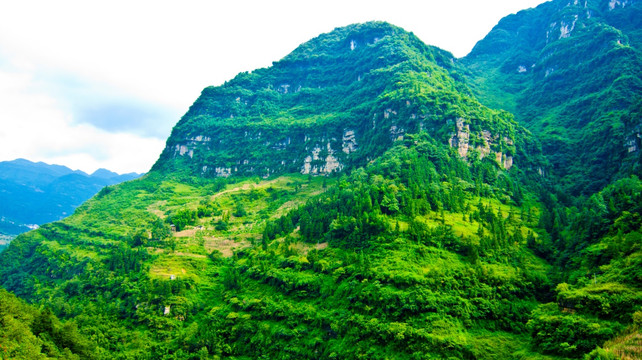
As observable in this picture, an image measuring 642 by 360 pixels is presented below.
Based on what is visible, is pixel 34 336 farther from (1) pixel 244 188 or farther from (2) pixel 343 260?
(1) pixel 244 188

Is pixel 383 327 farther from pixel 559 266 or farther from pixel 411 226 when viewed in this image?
pixel 559 266

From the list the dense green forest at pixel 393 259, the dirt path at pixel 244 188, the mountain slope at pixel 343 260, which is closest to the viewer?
the dense green forest at pixel 393 259

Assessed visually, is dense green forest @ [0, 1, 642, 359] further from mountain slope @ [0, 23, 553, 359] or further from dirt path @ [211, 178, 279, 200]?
dirt path @ [211, 178, 279, 200]

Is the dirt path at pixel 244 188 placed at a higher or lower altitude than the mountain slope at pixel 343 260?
higher

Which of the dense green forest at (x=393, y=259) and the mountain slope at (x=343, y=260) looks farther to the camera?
the mountain slope at (x=343, y=260)

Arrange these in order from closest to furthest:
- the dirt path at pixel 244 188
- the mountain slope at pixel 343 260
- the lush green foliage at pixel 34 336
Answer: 1. the lush green foliage at pixel 34 336
2. the mountain slope at pixel 343 260
3. the dirt path at pixel 244 188

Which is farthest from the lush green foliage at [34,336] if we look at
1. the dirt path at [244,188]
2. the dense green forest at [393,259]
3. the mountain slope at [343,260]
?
the dirt path at [244,188]

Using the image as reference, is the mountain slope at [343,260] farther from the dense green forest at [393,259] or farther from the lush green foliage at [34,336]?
the lush green foliage at [34,336]

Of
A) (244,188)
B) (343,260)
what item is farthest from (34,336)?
(244,188)

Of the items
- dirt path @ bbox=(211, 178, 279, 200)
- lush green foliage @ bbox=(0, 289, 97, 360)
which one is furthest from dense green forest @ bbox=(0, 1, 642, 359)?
dirt path @ bbox=(211, 178, 279, 200)

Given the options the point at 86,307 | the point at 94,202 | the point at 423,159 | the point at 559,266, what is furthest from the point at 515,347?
the point at 94,202
